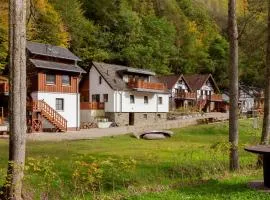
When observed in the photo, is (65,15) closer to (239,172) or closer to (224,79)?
(224,79)

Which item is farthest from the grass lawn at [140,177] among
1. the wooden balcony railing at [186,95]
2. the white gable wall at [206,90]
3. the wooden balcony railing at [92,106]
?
the white gable wall at [206,90]

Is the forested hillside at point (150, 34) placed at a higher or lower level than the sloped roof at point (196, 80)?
higher

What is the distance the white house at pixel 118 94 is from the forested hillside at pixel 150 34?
20.3 ft

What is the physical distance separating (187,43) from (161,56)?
15.7 metres

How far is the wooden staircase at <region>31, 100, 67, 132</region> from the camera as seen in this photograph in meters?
42.8

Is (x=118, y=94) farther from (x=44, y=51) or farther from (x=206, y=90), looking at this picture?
(x=206, y=90)

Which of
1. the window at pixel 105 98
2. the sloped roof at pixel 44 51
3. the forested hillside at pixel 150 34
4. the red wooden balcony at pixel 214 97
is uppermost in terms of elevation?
the forested hillside at pixel 150 34

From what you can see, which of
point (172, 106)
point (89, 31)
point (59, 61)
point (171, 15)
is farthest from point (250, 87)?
point (59, 61)

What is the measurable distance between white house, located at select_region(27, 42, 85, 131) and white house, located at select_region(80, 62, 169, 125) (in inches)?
252

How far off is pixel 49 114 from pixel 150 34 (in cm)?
4798

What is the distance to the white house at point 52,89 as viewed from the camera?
4294 cm

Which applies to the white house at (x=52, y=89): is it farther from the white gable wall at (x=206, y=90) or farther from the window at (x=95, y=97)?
the white gable wall at (x=206, y=90)

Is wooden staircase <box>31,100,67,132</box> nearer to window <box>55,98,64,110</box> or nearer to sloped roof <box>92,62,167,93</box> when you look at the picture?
window <box>55,98,64,110</box>

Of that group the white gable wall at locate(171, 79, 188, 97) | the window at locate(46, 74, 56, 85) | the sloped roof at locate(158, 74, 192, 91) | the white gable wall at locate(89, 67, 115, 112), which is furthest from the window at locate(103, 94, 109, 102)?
the white gable wall at locate(171, 79, 188, 97)
